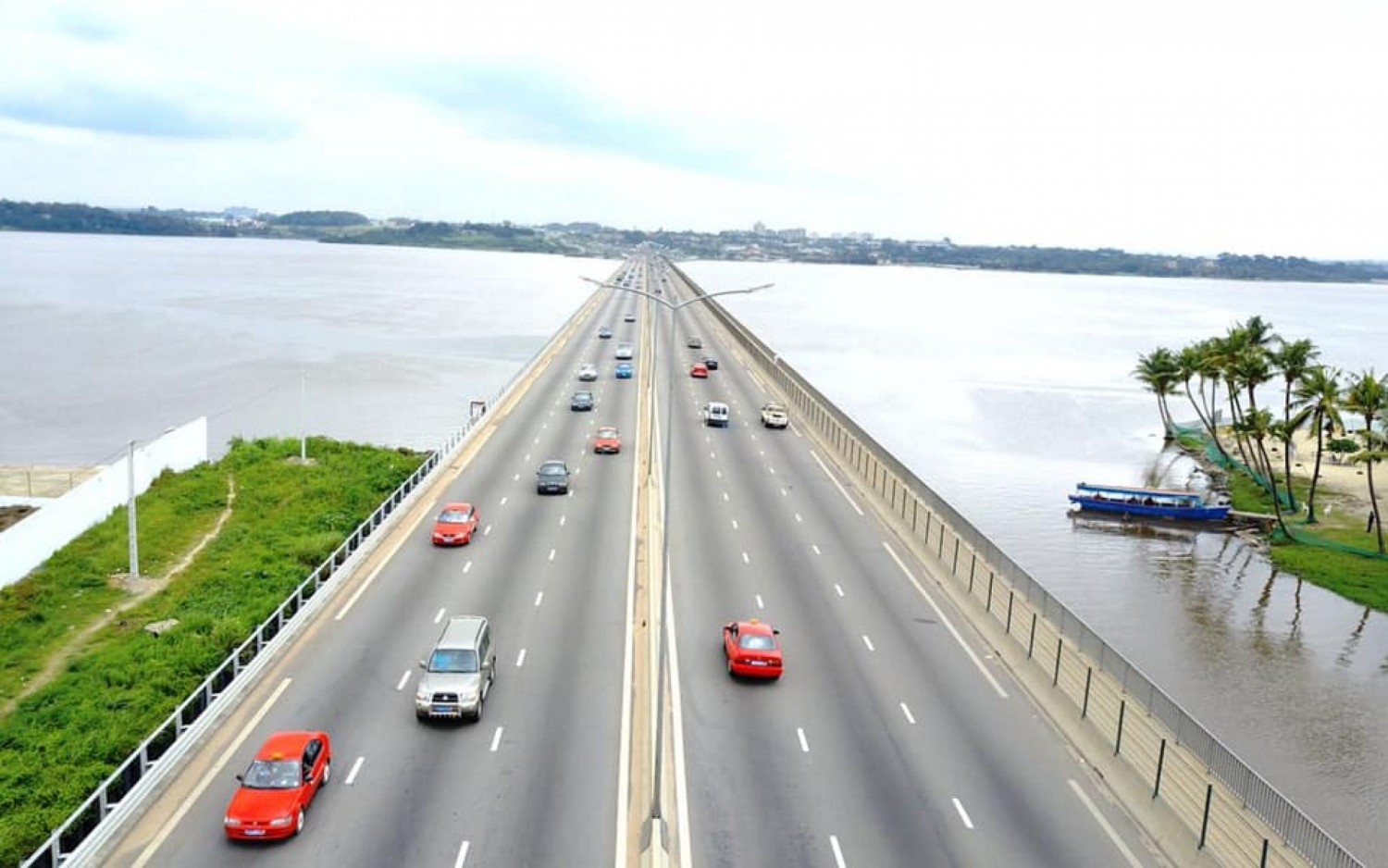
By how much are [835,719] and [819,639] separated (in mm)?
5198

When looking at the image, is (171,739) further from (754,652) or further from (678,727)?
(754,652)

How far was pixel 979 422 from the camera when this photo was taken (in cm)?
10269

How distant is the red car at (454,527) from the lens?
37.4 metres

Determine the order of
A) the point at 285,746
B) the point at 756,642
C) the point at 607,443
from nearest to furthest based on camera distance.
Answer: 1. the point at 285,746
2. the point at 756,642
3. the point at 607,443

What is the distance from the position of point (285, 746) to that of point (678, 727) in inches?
324

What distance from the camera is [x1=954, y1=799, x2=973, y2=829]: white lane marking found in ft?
66.7

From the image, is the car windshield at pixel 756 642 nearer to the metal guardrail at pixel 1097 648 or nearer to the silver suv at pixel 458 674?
the silver suv at pixel 458 674

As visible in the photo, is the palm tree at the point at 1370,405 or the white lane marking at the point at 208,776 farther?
the palm tree at the point at 1370,405

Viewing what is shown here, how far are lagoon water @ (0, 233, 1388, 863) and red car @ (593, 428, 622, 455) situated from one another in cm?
2229

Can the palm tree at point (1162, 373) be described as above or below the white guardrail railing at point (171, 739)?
above

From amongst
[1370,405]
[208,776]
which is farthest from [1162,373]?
[208,776]

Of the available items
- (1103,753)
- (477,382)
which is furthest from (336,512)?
(477,382)

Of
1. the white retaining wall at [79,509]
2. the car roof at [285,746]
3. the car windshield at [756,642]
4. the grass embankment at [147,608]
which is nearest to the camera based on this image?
the car roof at [285,746]

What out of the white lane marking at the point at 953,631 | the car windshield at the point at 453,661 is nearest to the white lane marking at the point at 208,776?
the car windshield at the point at 453,661
